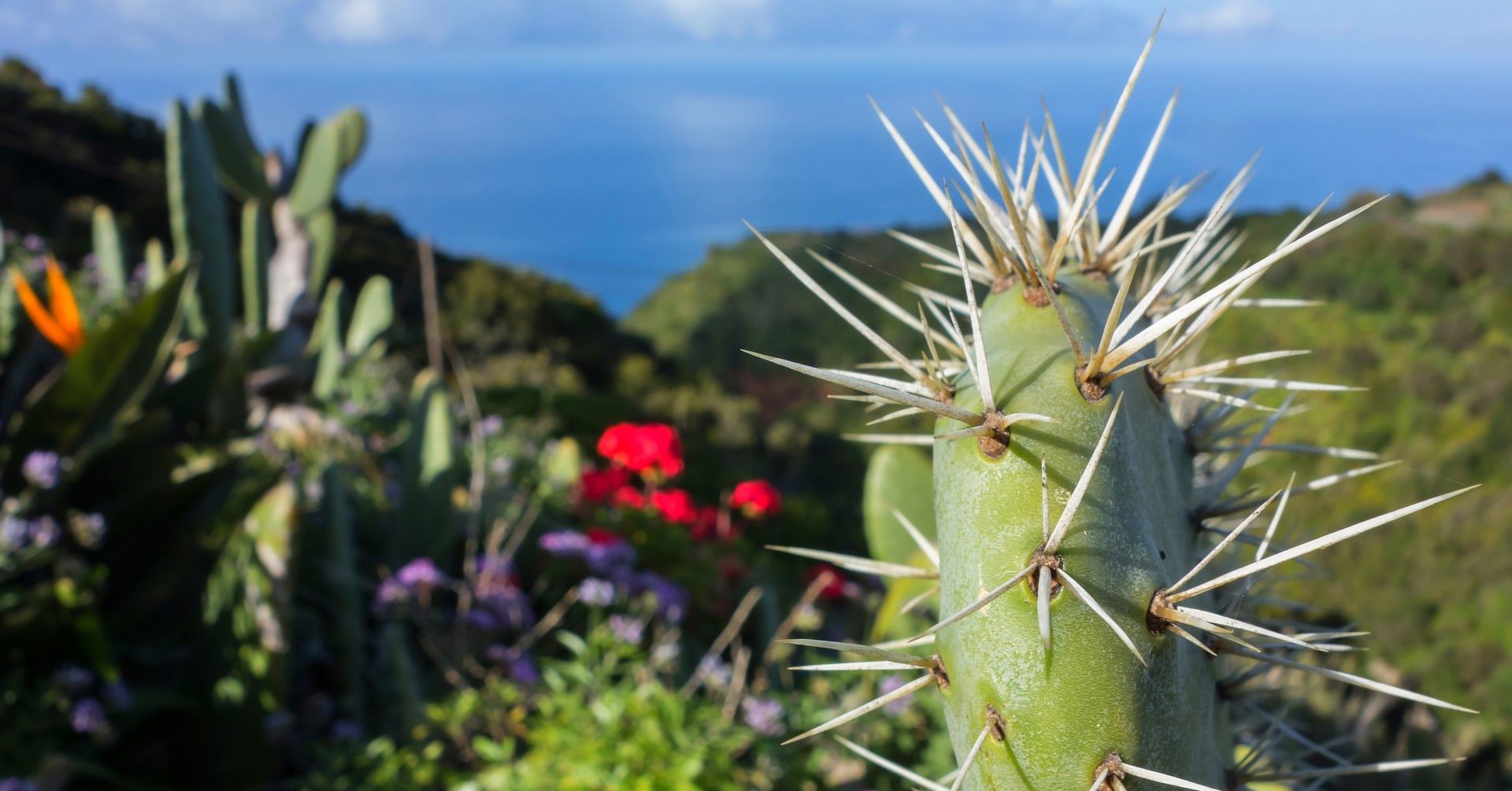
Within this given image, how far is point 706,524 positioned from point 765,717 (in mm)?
1831

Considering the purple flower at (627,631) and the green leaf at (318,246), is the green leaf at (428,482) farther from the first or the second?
the green leaf at (318,246)

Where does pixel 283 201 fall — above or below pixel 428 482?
above

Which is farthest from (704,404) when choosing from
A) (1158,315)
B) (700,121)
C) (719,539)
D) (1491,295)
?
(1158,315)

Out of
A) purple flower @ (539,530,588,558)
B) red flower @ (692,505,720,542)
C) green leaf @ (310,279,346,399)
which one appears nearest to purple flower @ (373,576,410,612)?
purple flower @ (539,530,588,558)

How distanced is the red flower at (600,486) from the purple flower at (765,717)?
5.58 feet

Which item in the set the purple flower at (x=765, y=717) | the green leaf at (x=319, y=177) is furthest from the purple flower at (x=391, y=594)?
the green leaf at (x=319, y=177)

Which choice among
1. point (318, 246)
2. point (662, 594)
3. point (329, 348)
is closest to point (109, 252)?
point (318, 246)

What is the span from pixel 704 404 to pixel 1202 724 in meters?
11.8

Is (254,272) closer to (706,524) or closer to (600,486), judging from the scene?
(600,486)

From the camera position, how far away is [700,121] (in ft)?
57.9

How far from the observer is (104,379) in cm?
272

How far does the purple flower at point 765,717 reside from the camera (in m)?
2.35

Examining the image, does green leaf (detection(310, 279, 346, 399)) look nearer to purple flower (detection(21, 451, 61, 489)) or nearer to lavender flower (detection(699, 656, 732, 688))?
purple flower (detection(21, 451, 61, 489))

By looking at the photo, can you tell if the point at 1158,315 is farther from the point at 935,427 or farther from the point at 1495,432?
the point at 1495,432
